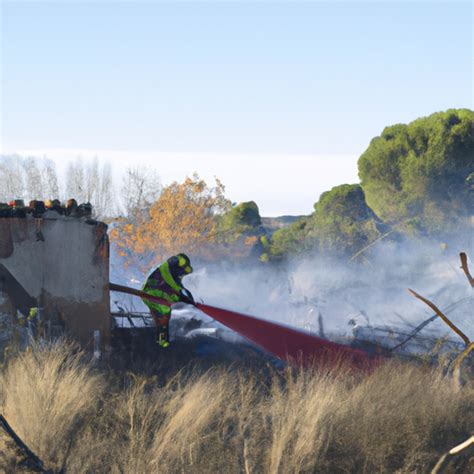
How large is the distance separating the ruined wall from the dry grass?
155cm

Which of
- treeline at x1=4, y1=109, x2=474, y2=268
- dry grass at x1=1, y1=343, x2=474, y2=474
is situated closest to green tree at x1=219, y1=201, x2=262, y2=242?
treeline at x1=4, y1=109, x2=474, y2=268

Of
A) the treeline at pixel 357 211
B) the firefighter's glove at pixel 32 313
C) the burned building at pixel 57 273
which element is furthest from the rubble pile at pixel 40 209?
the treeline at pixel 357 211

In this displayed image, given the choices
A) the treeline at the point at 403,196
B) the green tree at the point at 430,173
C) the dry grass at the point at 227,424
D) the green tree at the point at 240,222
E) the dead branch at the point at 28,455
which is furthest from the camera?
the green tree at the point at 240,222

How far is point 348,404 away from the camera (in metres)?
9.16

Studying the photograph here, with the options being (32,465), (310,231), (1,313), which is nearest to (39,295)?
(1,313)

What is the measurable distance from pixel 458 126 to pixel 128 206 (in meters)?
19.2

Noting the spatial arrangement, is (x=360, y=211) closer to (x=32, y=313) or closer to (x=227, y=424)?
(x=32, y=313)

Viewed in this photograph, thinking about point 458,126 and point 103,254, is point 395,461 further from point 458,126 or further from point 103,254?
point 458,126

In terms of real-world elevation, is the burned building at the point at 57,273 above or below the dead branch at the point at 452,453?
above

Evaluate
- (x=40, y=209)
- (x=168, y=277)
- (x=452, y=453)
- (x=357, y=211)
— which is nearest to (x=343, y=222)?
(x=357, y=211)

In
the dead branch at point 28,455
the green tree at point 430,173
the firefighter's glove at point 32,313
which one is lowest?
the dead branch at point 28,455

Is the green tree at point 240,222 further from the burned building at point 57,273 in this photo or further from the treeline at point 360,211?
the burned building at point 57,273

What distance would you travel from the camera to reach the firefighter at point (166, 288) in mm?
12742

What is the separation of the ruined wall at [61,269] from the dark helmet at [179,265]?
46.3 inches
